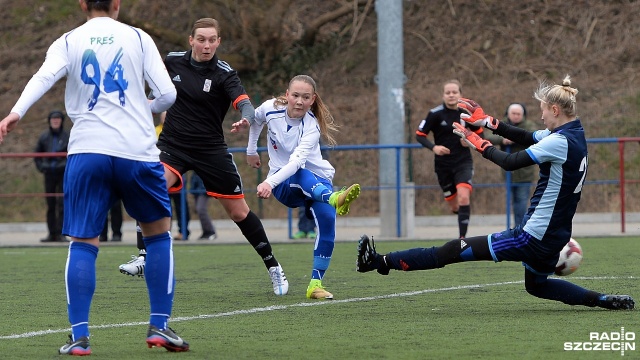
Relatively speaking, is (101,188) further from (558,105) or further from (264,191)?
(558,105)

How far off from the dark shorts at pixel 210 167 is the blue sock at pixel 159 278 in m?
2.76

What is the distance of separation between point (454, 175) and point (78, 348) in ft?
29.3

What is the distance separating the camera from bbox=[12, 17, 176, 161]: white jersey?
572 centimetres

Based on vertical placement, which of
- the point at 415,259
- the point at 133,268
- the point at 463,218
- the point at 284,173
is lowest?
the point at 133,268

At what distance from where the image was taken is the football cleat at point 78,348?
18.9ft

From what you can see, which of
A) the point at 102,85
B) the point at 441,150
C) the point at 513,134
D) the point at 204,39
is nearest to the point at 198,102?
the point at 204,39

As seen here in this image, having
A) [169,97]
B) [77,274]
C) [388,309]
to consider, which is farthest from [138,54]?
[388,309]

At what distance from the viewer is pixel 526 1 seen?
25.4m

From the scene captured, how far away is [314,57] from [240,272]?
607 inches

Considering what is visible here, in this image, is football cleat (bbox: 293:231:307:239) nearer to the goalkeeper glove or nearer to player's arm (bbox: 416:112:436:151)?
player's arm (bbox: 416:112:436:151)

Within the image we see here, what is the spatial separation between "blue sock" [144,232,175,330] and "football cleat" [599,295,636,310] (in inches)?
113

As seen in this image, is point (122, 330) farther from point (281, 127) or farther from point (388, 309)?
point (281, 127)

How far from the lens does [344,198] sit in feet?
26.9

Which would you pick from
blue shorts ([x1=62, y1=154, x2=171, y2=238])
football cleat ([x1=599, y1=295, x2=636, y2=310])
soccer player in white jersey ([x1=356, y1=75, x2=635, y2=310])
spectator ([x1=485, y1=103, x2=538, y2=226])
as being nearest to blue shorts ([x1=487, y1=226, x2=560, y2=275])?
soccer player in white jersey ([x1=356, y1=75, x2=635, y2=310])
